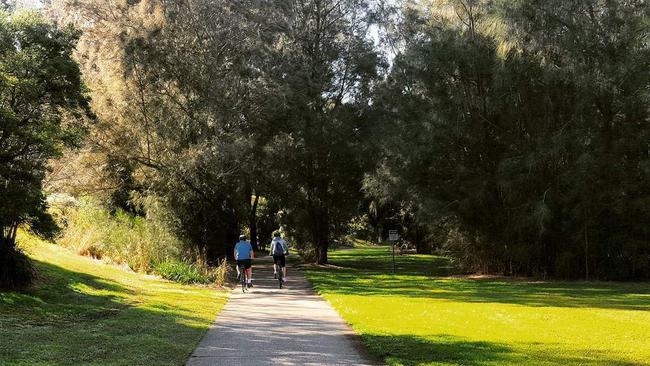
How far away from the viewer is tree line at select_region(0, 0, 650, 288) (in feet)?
74.6

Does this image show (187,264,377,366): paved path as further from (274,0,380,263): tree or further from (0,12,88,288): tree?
(274,0,380,263): tree

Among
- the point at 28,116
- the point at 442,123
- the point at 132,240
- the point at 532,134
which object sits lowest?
the point at 132,240

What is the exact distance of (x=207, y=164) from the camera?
71.3 feet

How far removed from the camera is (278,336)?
9781mm

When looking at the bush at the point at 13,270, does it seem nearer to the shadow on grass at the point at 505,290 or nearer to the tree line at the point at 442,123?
A: the tree line at the point at 442,123

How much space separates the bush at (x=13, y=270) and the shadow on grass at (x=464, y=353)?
809 cm

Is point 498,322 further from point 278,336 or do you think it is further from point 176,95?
point 176,95

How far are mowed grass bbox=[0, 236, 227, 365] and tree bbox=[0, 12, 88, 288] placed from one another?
1.49 m

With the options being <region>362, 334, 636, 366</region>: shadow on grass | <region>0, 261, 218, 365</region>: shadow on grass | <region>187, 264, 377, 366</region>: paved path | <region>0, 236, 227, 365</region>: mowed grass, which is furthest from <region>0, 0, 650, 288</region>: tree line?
<region>362, 334, 636, 366</region>: shadow on grass

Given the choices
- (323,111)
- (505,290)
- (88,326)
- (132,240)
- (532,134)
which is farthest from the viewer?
(323,111)

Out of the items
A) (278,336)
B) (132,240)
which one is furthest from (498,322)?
(132,240)

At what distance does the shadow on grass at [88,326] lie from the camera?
7.62m

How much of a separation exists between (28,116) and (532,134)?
19623 millimetres

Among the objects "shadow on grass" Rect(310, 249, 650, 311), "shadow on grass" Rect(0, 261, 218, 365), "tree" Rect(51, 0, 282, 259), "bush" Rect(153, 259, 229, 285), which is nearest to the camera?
"shadow on grass" Rect(0, 261, 218, 365)
